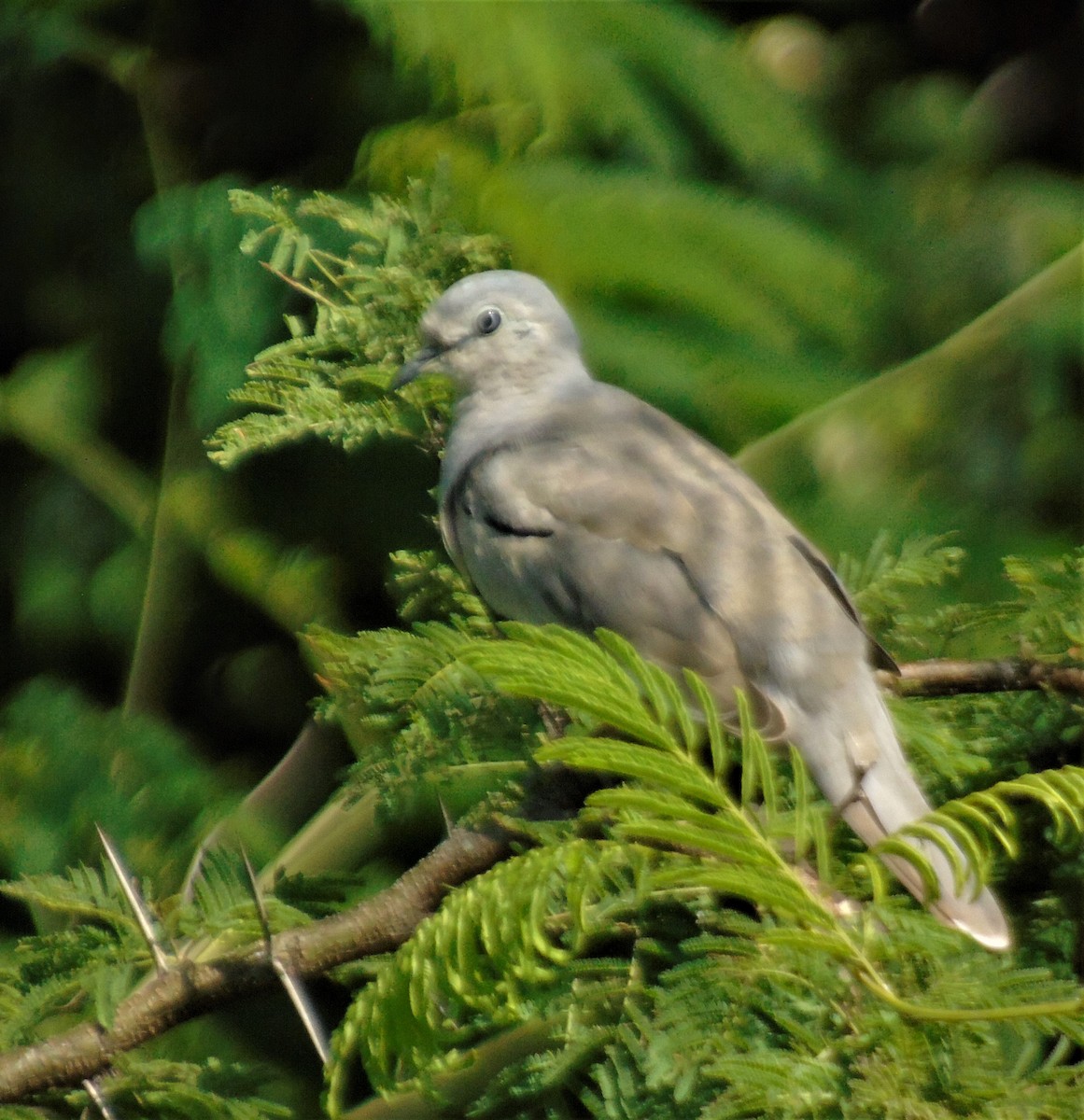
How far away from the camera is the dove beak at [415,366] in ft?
4.67

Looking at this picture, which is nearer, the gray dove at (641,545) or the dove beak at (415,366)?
the gray dove at (641,545)

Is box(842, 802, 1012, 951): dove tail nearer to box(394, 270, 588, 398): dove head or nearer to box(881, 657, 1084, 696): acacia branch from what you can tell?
box(881, 657, 1084, 696): acacia branch

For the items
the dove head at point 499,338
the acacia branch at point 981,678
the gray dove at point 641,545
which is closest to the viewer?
the acacia branch at point 981,678

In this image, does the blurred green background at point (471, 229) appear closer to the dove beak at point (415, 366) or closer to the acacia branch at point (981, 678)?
the dove beak at point (415, 366)

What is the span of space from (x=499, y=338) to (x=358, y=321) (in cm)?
23

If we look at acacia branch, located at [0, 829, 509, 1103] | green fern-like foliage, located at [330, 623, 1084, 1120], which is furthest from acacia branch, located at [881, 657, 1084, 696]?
acacia branch, located at [0, 829, 509, 1103]

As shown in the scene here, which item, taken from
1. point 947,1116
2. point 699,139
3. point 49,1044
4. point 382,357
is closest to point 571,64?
point 699,139

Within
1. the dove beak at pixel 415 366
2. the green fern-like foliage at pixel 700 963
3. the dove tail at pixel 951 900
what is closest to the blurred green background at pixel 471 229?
the dove beak at pixel 415 366

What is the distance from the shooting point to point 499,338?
162 cm

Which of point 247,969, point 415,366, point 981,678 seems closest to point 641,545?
point 415,366

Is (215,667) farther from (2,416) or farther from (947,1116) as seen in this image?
(947,1116)

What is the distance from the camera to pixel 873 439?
1.60m

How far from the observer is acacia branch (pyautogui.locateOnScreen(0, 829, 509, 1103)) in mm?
866

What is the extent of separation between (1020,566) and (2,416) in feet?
5.01
